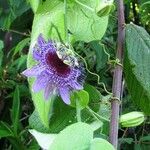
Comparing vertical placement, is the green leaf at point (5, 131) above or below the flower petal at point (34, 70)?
below

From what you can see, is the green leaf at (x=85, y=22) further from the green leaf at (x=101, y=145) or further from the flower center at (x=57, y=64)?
the green leaf at (x=101, y=145)

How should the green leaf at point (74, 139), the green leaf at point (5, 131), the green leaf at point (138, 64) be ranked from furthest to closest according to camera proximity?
the green leaf at point (5, 131)
the green leaf at point (138, 64)
the green leaf at point (74, 139)

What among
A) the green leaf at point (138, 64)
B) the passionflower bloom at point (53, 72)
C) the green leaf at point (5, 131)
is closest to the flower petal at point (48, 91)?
the passionflower bloom at point (53, 72)

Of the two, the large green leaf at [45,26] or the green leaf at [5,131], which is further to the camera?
the green leaf at [5,131]

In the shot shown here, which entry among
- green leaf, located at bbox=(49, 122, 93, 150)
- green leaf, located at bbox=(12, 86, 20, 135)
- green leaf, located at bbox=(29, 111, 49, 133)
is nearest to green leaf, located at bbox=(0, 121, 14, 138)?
green leaf, located at bbox=(12, 86, 20, 135)

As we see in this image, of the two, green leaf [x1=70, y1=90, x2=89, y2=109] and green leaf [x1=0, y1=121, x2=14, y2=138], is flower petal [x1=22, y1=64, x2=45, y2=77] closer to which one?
green leaf [x1=70, y1=90, x2=89, y2=109]

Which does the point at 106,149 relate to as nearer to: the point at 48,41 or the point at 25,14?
the point at 48,41
